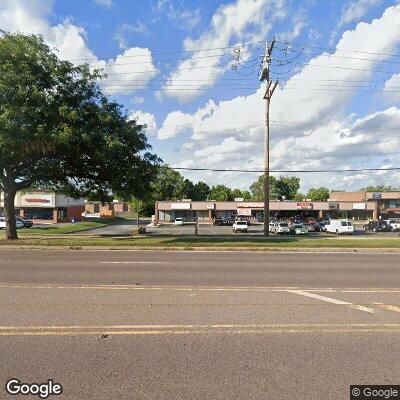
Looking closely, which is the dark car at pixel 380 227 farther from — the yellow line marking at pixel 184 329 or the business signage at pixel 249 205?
the yellow line marking at pixel 184 329

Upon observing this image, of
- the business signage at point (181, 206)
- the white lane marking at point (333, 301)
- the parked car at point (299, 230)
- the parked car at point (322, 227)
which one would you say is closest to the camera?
the white lane marking at point (333, 301)

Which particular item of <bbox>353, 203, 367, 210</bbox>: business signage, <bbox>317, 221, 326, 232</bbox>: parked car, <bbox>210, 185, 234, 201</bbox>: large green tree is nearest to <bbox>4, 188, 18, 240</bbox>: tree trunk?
<bbox>317, 221, 326, 232</bbox>: parked car

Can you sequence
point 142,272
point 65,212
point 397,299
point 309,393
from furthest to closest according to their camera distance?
point 65,212, point 142,272, point 397,299, point 309,393

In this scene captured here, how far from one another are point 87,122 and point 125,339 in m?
16.3

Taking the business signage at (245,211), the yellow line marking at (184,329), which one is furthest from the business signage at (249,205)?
the yellow line marking at (184,329)

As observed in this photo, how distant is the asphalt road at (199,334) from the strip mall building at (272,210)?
56246mm

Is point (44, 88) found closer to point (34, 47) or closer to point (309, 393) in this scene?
point (34, 47)

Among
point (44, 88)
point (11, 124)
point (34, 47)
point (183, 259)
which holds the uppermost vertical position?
point (34, 47)

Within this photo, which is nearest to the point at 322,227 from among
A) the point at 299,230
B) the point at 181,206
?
the point at 299,230

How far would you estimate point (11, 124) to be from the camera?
16.5 metres

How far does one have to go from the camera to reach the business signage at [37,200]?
5412 cm

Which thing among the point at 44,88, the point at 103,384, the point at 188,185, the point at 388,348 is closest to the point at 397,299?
the point at 388,348

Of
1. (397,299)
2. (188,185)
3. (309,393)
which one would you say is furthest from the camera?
(188,185)

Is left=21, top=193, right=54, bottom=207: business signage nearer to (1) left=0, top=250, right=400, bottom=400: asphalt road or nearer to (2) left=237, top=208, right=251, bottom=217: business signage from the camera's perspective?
(2) left=237, top=208, right=251, bottom=217: business signage
